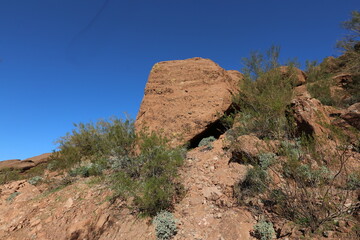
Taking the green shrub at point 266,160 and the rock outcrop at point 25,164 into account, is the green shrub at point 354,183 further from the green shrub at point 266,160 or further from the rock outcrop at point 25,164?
the rock outcrop at point 25,164

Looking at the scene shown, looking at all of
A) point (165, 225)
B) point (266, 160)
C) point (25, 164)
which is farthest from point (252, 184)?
point (25, 164)

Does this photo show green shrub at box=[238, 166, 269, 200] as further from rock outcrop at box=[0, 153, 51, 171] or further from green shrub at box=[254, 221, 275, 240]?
rock outcrop at box=[0, 153, 51, 171]

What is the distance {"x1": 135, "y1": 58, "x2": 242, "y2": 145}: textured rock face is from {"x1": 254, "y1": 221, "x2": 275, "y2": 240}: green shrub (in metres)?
4.78

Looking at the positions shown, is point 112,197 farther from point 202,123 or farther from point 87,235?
point 202,123

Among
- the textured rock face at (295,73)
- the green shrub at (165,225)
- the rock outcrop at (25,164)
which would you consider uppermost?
the textured rock face at (295,73)

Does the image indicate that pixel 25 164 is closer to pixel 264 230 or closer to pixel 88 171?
pixel 88 171

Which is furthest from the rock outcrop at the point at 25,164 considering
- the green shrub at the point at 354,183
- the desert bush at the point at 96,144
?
the green shrub at the point at 354,183

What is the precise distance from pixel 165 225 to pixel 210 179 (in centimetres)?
186

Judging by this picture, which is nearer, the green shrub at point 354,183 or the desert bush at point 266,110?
the green shrub at point 354,183

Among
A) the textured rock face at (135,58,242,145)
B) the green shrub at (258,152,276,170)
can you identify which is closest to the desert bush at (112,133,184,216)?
the textured rock face at (135,58,242,145)

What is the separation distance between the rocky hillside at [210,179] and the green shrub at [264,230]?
17 millimetres

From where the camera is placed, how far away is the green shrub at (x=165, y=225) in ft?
11.3

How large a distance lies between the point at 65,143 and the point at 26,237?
595 centimetres

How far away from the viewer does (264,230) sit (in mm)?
3088
